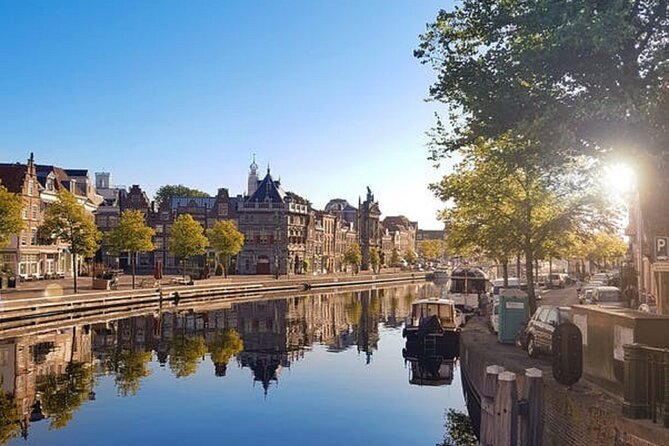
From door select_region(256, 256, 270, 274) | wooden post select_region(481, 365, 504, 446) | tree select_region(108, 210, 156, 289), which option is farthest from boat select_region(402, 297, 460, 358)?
door select_region(256, 256, 270, 274)

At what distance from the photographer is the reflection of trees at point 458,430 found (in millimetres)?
22656

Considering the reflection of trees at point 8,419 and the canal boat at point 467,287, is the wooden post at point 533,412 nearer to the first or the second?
the reflection of trees at point 8,419

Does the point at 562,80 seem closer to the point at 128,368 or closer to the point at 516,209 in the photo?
the point at 516,209

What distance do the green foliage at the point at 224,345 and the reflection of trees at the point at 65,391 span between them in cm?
744

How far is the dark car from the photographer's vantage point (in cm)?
2298

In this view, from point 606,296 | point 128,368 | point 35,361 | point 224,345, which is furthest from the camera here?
point 606,296

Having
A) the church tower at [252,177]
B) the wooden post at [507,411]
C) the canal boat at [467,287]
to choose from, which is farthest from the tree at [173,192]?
the wooden post at [507,411]

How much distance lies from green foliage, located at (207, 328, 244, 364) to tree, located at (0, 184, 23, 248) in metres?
22.7

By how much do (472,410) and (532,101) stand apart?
12.5 metres

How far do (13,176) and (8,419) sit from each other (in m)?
64.4

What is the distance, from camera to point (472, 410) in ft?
85.9

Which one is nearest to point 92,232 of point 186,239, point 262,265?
point 186,239

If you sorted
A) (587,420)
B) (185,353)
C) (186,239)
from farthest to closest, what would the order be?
(186,239) → (185,353) → (587,420)

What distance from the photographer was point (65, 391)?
28.0 meters
